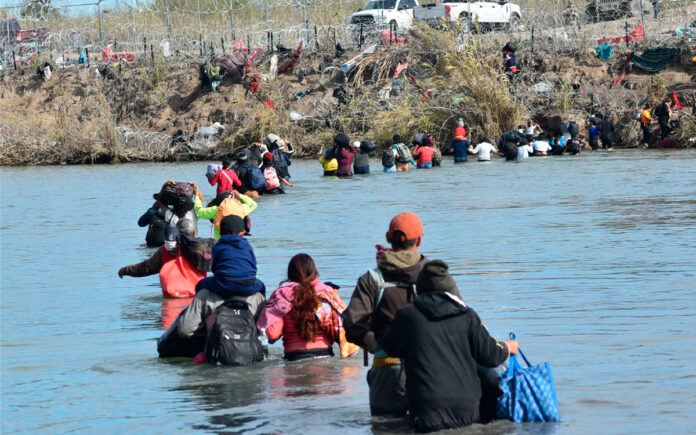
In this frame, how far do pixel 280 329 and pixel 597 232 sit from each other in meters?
9.15

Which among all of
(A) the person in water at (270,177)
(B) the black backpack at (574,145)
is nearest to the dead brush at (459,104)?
(B) the black backpack at (574,145)

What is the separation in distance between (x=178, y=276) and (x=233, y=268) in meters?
A: 3.39

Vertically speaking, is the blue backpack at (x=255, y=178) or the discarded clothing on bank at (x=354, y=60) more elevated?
the discarded clothing on bank at (x=354, y=60)

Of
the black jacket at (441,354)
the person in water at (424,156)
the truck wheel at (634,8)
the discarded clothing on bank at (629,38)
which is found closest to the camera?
the black jacket at (441,354)

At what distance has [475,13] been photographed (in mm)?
47406

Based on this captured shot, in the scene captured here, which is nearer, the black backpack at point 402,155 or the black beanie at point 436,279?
the black beanie at point 436,279

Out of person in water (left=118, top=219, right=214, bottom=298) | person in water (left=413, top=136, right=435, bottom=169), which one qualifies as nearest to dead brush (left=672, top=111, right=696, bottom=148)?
person in water (left=413, top=136, right=435, bottom=169)

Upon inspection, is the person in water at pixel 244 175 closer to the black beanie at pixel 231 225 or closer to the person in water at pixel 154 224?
the person in water at pixel 154 224

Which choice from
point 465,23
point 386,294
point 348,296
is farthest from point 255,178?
point 465,23

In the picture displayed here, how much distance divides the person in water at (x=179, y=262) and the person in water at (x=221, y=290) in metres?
2.36

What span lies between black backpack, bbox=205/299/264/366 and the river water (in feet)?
0.38

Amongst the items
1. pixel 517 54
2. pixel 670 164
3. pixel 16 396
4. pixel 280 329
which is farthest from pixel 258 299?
pixel 517 54

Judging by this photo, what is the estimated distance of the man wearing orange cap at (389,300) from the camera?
6676 mm

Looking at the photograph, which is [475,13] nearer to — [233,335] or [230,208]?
[230,208]
